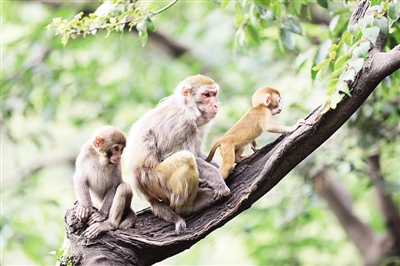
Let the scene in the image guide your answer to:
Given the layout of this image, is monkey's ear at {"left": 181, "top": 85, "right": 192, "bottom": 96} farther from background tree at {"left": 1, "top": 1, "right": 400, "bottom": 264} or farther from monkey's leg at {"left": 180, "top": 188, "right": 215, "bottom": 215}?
monkey's leg at {"left": 180, "top": 188, "right": 215, "bottom": 215}

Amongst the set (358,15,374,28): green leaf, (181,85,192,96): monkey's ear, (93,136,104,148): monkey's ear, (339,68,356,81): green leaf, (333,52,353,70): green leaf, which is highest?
(181,85,192,96): monkey's ear

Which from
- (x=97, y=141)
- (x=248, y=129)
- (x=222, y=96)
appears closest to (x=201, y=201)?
(x=248, y=129)

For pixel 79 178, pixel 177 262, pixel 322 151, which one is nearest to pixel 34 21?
pixel 177 262

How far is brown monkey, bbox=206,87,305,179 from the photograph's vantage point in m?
4.43

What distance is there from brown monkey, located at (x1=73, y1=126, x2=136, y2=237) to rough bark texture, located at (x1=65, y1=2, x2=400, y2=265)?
0.36 ft

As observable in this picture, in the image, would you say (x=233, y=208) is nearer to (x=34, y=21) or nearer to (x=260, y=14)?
(x=260, y=14)

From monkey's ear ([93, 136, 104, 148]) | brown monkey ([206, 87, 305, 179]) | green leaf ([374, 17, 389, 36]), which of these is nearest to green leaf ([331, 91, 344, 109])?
green leaf ([374, 17, 389, 36])

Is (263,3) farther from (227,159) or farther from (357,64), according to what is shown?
(357,64)

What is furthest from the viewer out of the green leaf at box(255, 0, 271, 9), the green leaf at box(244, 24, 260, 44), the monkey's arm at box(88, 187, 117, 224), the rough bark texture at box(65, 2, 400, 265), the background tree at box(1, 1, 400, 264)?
the background tree at box(1, 1, 400, 264)

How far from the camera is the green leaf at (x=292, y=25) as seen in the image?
4824 millimetres

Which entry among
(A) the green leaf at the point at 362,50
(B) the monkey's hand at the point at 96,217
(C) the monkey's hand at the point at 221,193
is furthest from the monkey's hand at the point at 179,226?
(A) the green leaf at the point at 362,50

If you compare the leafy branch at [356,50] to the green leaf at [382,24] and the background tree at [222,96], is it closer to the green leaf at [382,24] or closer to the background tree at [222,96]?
the green leaf at [382,24]

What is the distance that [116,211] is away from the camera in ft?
13.8

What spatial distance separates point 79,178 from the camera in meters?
4.45
